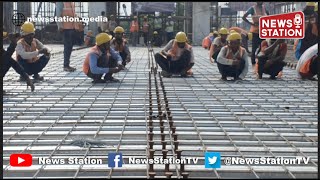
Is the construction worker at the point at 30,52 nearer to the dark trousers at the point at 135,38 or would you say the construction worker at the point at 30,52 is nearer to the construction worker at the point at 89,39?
the construction worker at the point at 89,39

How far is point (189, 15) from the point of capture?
2384 centimetres

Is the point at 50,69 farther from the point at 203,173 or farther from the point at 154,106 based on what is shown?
the point at 203,173

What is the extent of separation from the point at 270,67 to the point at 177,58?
132 cm

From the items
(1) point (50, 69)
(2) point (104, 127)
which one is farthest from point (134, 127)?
(1) point (50, 69)

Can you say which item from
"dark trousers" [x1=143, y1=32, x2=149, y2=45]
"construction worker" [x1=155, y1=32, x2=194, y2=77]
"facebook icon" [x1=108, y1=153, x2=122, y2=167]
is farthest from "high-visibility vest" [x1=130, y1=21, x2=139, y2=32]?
"facebook icon" [x1=108, y1=153, x2=122, y2=167]

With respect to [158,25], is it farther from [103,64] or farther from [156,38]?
[103,64]

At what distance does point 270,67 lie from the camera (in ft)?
25.5

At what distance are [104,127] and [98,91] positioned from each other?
220cm

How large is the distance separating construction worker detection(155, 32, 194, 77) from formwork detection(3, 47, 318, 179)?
26.5 inches

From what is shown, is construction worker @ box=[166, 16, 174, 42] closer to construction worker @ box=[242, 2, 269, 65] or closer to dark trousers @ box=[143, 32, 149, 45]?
dark trousers @ box=[143, 32, 149, 45]

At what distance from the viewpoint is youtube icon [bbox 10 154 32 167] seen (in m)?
3.26

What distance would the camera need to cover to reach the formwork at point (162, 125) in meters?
3.23

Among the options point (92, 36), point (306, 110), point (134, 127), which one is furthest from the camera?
point (92, 36)

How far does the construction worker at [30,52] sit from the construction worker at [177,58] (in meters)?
1.70
